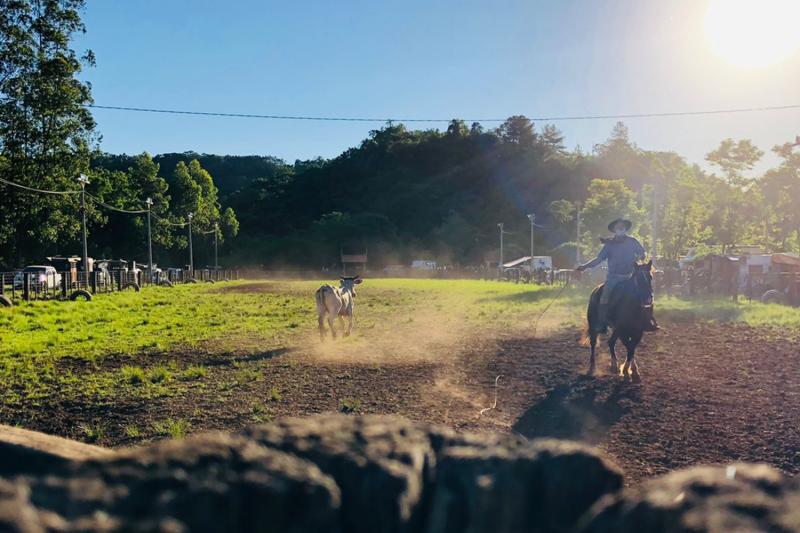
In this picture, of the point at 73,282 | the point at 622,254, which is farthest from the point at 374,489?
the point at 73,282

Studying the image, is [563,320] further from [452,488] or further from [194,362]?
[452,488]

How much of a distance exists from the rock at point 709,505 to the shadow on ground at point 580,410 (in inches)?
226

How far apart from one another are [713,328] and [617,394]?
969 cm

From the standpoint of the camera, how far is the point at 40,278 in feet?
108

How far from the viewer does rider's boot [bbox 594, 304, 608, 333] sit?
35.3 ft

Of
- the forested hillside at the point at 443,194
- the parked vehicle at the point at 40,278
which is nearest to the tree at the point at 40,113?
the parked vehicle at the point at 40,278

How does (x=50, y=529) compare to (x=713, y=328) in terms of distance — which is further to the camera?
(x=713, y=328)

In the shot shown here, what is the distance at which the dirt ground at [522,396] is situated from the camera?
6.75m

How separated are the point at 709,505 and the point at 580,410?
7309mm

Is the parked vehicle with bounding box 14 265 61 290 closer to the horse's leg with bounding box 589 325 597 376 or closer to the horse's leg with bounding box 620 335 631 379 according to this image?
the horse's leg with bounding box 589 325 597 376

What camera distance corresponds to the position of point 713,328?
17.0m

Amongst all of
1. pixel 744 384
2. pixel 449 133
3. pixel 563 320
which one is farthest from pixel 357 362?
pixel 449 133

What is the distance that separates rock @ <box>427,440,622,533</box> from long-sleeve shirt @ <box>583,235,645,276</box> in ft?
31.9

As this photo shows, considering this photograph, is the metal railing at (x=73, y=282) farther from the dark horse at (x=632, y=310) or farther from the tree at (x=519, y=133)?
the tree at (x=519, y=133)
